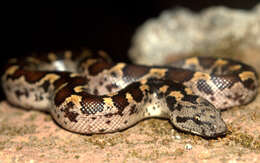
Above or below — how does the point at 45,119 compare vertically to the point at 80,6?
below

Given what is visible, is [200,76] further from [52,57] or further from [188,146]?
[52,57]

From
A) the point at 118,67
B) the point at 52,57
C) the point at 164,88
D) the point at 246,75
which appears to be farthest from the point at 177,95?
the point at 52,57

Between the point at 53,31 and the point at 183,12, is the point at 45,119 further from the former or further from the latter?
the point at 183,12

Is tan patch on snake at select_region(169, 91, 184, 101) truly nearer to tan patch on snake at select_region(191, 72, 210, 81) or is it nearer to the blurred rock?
tan patch on snake at select_region(191, 72, 210, 81)

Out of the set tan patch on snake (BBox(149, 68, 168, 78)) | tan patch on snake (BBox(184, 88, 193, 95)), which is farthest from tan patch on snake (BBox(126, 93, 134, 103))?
tan patch on snake (BBox(149, 68, 168, 78))

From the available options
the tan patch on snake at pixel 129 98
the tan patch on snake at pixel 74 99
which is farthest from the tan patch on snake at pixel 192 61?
the tan patch on snake at pixel 74 99

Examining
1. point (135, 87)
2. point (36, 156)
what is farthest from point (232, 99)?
point (36, 156)
